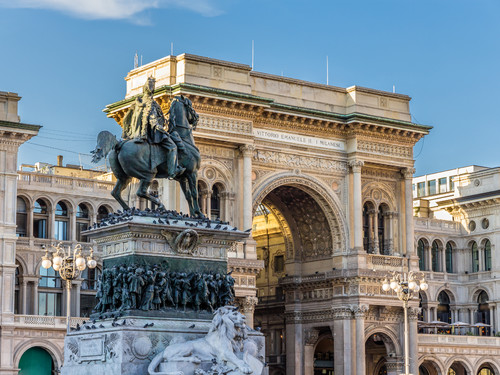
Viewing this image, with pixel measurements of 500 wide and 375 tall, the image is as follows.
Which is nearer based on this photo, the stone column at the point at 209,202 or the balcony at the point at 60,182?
the stone column at the point at 209,202

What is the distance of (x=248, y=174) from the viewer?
6594 cm

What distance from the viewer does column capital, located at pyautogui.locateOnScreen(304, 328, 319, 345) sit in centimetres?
7256

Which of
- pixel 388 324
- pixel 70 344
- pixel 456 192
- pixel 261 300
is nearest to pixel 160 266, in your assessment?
pixel 70 344

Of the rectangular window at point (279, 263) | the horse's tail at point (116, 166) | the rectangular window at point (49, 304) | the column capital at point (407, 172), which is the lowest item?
the rectangular window at point (49, 304)

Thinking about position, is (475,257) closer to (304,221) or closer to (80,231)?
(304,221)

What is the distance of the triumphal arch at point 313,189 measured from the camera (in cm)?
6494

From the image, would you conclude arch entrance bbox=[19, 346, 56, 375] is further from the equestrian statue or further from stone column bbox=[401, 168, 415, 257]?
the equestrian statue

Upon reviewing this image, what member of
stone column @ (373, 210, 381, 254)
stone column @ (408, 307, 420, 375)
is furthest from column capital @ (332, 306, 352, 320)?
stone column @ (408, 307, 420, 375)

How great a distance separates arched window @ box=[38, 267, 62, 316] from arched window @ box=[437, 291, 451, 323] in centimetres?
3303

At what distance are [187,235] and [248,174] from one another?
1627 inches

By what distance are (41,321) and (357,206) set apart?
801 inches

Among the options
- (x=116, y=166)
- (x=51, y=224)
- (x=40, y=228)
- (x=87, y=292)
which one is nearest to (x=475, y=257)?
(x=87, y=292)

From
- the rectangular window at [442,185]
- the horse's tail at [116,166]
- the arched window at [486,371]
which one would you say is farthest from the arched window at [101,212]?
the horse's tail at [116,166]

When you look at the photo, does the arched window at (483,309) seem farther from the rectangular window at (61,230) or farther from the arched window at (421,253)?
the rectangular window at (61,230)
